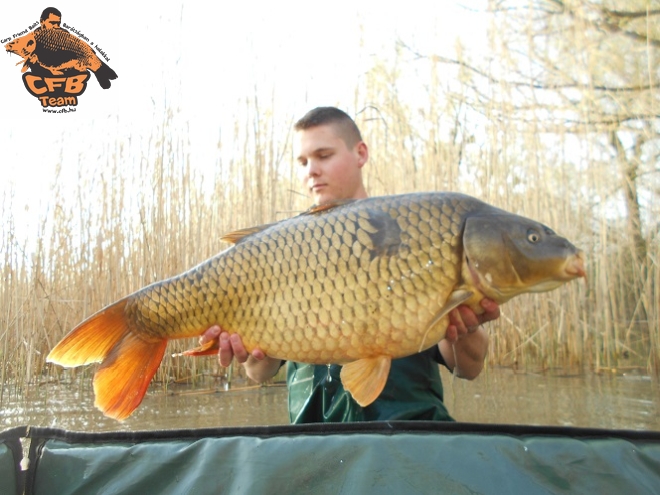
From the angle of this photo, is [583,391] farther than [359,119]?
No

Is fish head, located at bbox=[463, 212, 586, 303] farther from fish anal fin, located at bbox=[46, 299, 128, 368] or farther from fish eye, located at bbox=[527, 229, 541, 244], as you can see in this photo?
fish anal fin, located at bbox=[46, 299, 128, 368]

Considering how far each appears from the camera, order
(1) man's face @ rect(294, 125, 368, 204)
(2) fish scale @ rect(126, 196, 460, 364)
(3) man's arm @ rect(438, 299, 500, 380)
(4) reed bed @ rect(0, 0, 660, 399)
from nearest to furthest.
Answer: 1. (2) fish scale @ rect(126, 196, 460, 364)
2. (3) man's arm @ rect(438, 299, 500, 380)
3. (1) man's face @ rect(294, 125, 368, 204)
4. (4) reed bed @ rect(0, 0, 660, 399)

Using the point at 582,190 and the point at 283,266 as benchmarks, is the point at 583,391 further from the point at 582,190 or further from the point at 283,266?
the point at 283,266

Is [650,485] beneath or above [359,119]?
beneath

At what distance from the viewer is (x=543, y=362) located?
11.7 ft

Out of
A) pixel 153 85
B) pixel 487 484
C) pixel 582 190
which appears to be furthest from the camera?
pixel 582 190


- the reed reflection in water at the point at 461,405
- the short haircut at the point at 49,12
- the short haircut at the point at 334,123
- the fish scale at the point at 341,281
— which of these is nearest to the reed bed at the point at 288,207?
the reed reflection in water at the point at 461,405

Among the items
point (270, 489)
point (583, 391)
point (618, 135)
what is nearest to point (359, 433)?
point (270, 489)

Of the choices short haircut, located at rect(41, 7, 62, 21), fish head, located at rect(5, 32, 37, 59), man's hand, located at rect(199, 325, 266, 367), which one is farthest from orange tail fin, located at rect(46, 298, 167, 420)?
short haircut, located at rect(41, 7, 62, 21)

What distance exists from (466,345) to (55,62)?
10.4 feet

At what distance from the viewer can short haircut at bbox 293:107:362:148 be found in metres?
1.98

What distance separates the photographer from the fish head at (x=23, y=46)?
3469 millimetres

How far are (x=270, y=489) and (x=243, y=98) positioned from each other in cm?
291

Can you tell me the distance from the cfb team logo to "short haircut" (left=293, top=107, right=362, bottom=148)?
6.68 feet
